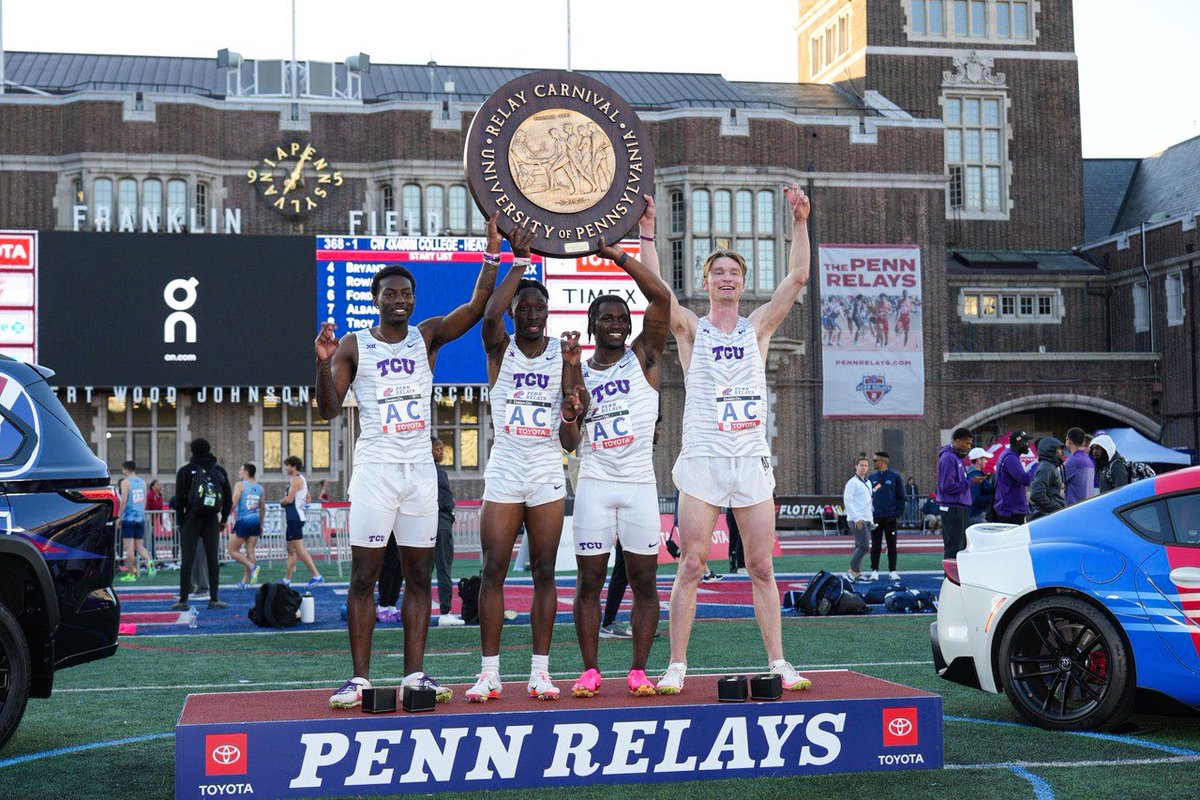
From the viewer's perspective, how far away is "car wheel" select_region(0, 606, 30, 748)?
675cm

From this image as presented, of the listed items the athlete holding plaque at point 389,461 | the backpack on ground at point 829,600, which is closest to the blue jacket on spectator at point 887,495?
the backpack on ground at point 829,600

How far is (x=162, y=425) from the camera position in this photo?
32.1 metres

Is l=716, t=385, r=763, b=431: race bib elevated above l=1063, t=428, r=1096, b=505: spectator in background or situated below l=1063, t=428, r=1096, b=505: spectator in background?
above

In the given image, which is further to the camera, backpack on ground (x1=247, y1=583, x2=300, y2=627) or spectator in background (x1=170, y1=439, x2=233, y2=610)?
spectator in background (x1=170, y1=439, x2=233, y2=610)

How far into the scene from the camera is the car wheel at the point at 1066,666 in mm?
7250

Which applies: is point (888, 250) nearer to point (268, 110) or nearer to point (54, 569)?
point (268, 110)

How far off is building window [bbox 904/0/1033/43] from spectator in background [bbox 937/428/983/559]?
2642 cm

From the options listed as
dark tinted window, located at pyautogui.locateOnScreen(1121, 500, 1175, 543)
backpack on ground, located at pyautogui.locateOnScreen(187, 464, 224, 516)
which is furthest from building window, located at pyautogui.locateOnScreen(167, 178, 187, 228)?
dark tinted window, located at pyautogui.locateOnScreen(1121, 500, 1175, 543)

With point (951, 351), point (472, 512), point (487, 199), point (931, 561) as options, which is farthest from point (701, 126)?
point (487, 199)

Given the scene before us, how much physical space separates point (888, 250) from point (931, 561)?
1512 cm

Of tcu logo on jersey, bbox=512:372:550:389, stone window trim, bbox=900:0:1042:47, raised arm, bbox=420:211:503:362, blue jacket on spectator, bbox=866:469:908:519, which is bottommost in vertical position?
blue jacket on spectator, bbox=866:469:908:519

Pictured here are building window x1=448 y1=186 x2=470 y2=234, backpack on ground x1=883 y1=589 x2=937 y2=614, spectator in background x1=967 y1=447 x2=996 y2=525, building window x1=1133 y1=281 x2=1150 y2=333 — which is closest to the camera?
backpack on ground x1=883 y1=589 x2=937 y2=614

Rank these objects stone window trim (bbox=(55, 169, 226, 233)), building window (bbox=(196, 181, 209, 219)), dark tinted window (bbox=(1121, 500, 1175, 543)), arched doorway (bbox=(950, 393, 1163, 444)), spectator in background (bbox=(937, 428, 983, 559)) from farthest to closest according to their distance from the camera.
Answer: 1. arched doorway (bbox=(950, 393, 1163, 444))
2. building window (bbox=(196, 181, 209, 219))
3. stone window trim (bbox=(55, 169, 226, 233))
4. spectator in background (bbox=(937, 428, 983, 559))
5. dark tinted window (bbox=(1121, 500, 1175, 543))

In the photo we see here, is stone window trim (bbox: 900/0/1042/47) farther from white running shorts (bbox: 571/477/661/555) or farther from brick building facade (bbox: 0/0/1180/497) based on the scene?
white running shorts (bbox: 571/477/661/555)
